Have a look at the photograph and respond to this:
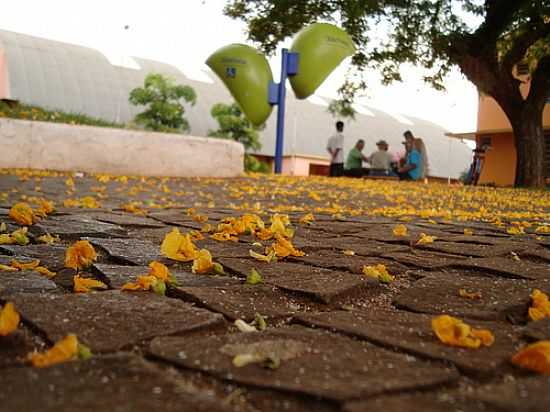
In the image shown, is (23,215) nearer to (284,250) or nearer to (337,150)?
(284,250)

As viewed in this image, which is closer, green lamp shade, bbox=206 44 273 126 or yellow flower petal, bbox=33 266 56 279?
yellow flower petal, bbox=33 266 56 279

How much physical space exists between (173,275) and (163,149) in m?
8.77

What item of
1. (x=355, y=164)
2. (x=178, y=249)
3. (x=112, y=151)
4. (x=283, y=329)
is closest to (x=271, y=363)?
(x=283, y=329)

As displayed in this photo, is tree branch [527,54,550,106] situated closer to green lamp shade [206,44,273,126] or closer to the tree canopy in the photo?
the tree canopy

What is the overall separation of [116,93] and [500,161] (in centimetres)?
1799

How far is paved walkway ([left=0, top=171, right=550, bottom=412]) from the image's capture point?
0.92 metres

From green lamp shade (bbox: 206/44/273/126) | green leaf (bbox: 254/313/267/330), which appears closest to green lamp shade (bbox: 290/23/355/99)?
green lamp shade (bbox: 206/44/273/126)

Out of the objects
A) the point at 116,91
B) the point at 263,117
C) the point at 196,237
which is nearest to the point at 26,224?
the point at 196,237

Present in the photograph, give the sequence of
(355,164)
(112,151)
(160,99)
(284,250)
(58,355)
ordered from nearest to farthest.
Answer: (58,355), (284,250), (112,151), (355,164), (160,99)

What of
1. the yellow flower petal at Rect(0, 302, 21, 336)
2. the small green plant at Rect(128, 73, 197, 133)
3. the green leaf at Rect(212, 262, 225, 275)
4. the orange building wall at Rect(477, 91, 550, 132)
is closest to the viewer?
the yellow flower petal at Rect(0, 302, 21, 336)

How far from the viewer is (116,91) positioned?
27.4m

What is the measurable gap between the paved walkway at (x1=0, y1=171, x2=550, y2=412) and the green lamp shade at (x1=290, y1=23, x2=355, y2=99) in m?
9.42

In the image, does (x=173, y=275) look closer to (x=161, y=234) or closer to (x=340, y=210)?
(x=161, y=234)

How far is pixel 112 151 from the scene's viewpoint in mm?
9961
